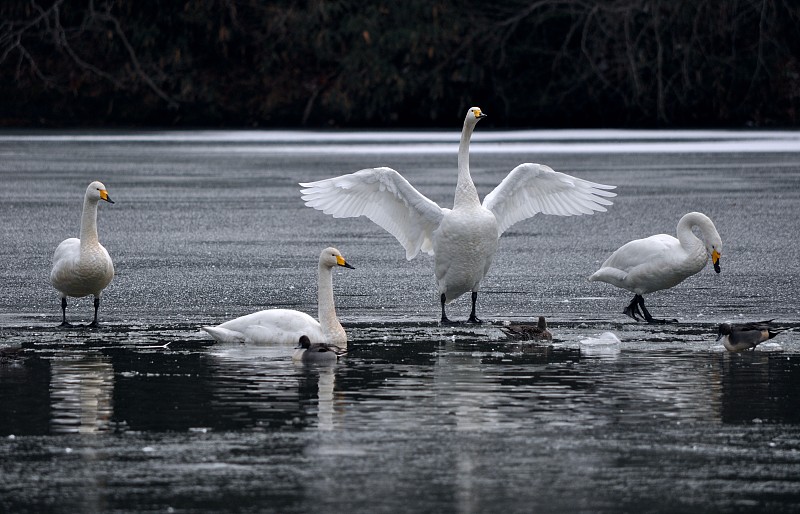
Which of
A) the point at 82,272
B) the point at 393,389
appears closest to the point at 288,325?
the point at 393,389

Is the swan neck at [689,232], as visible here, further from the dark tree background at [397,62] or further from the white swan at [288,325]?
the dark tree background at [397,62]

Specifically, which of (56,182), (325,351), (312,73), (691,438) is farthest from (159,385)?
(312,73)

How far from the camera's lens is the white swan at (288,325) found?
7781mm

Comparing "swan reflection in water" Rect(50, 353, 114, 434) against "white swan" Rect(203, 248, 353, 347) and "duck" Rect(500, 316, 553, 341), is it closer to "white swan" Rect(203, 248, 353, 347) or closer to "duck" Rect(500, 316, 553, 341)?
"white swan" Rect(203, 248, 353, 347)

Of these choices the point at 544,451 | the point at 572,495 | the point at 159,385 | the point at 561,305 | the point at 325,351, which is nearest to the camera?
the point at 572,495

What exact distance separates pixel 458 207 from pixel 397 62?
23.4 metres

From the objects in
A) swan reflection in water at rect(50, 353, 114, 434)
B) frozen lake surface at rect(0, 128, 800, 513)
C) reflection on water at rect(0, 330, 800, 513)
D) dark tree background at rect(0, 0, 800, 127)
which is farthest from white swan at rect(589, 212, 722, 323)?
dark tree background at rect(0, 0, 800, 127)

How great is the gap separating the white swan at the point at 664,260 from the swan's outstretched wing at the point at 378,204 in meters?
1.32

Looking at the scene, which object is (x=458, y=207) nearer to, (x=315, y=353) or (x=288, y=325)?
(x=288, y=325)

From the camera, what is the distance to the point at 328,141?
89.2ft

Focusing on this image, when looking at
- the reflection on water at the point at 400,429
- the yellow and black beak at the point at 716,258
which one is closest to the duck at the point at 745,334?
the reflection on water at the point at 400,429

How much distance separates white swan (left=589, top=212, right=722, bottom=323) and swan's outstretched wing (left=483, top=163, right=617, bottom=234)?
83 centimetres

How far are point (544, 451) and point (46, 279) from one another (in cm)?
612

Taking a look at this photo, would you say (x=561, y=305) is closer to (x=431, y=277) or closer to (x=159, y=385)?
(x=431, y=277)
